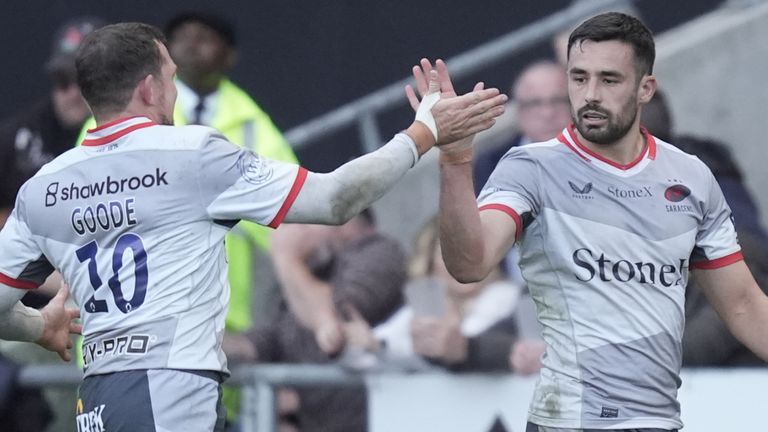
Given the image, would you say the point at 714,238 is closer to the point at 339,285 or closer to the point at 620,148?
the point at 620,148

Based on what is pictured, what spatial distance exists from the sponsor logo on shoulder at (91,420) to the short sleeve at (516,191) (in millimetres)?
1384

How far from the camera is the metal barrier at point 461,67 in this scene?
9.34 metres

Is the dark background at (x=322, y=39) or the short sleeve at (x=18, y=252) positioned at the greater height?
the dark background at (x=322, y=39)

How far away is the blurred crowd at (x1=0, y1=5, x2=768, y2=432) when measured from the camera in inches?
277

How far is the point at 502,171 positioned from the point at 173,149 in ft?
3.59

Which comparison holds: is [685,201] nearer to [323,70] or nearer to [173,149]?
[173,149]

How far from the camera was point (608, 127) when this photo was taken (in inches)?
206

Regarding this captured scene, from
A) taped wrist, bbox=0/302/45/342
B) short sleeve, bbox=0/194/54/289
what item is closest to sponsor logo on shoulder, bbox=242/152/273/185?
short sleeve, bbox=0/194/54/289

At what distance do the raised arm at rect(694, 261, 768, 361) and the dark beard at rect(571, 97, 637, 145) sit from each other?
571 millimetres

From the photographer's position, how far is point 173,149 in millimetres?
5012

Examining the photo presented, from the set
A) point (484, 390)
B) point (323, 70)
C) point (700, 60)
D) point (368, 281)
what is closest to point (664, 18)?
point (700, 60)

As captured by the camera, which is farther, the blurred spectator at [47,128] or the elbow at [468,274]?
the blurred spectator at [47,128]

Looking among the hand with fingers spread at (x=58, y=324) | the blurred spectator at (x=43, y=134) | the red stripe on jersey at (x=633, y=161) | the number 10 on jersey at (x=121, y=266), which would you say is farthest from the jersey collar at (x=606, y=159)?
the blurred spectator at (x=43, y=134)

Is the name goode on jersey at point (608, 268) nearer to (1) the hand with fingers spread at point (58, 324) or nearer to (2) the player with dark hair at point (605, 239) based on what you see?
(2) the player with dark hair at point (605, 239)
